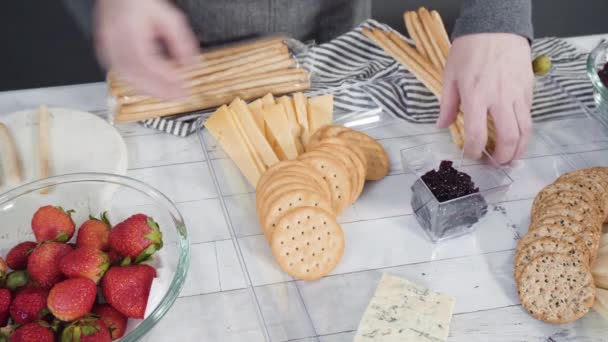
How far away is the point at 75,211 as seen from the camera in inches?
45.1

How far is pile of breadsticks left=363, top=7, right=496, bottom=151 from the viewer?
1.47 meters

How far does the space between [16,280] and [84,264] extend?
118 millimetres

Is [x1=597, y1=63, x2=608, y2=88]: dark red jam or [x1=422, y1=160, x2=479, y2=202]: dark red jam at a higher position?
[x1=597, y1=63, x2=608, y2=88]: dark red jam

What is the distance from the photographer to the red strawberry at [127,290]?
0.96 meters

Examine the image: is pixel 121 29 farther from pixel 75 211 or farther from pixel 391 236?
pixel 391 236

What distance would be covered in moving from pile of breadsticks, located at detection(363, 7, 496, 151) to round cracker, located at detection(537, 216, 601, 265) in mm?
307

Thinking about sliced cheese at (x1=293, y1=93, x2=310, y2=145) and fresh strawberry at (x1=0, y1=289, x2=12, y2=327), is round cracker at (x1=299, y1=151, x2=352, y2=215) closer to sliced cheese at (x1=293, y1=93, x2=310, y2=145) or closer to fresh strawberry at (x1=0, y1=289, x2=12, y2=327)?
sliced cheese at (x1=293, y1=93, x2=310, y2=145)

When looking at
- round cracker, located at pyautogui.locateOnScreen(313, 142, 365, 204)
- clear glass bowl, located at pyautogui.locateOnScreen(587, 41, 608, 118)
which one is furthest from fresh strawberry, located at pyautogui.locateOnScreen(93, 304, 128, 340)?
clear glass bowl, located at pyautogui.locateOnScreen(587, 41, 608, 118)

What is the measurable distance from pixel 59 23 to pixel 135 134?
1442 millimetres

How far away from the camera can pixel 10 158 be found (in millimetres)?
1287

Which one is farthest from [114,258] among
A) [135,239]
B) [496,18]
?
[496,18]

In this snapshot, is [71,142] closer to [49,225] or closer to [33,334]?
[49,225]

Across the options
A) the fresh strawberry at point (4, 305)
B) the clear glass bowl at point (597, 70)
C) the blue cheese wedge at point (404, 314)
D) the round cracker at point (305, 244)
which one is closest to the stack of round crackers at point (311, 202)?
the round cracker at point (305, 244)

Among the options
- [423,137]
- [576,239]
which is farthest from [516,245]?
[423,137]
